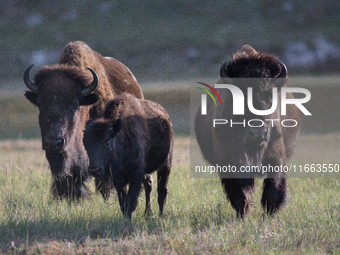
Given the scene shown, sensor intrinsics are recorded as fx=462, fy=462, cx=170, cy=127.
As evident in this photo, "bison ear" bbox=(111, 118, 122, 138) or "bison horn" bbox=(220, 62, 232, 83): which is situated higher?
"bison horn" bbox=(220, 62, 232, 83)

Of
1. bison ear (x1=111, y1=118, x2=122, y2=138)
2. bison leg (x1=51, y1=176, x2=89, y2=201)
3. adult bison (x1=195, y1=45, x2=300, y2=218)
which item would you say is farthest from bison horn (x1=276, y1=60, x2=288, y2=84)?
bison leg (x1=51, y1=176, x2=89, y2=201)

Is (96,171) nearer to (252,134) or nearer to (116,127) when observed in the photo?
(116,127)

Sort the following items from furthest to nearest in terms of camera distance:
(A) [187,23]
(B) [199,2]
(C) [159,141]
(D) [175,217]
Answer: (B) [199,2]
(A) [187,23]
(C) [159,141]
(D) [175,217]

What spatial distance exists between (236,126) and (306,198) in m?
2.07

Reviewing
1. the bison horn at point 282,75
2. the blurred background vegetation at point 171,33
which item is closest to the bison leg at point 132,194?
the bison horn at point 282,75

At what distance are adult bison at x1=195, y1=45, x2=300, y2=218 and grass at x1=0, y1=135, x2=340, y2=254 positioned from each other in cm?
29

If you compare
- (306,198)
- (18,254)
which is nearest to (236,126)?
(306,198)

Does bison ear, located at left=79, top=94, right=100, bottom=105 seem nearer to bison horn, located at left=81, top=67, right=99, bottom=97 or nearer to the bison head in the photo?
bison horn, located at left=81, top=67, right=99, bottom=97

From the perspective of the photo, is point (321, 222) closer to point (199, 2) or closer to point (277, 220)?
point (277, 220)

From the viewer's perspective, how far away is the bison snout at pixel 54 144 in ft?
19.4

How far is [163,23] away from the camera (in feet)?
206

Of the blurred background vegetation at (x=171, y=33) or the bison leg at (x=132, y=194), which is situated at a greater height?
the blurred background vegetation at (x=171, y=33)

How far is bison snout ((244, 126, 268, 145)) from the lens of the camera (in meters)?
5.32

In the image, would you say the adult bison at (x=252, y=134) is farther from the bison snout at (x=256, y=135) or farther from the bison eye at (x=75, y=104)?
the bison eye at (x=75, y=104)
